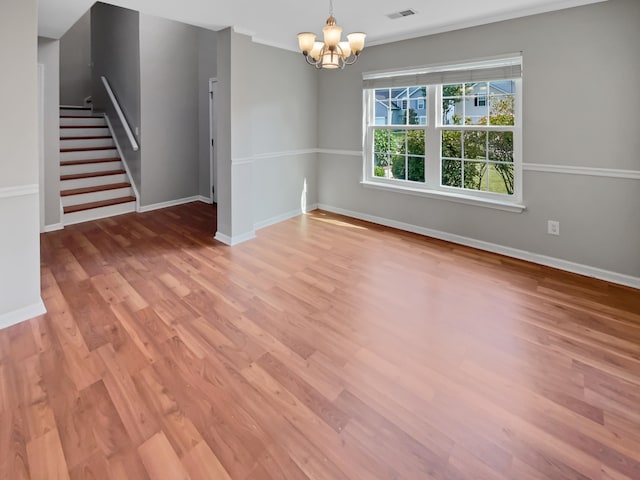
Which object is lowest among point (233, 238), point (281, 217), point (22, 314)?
point (22, 314)

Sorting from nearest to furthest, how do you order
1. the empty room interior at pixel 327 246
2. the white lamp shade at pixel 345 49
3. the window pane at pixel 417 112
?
the empty room interior at pixel 327 246 → the white lamp shade at pixel 345 49 → the window pane at pixel 417 112

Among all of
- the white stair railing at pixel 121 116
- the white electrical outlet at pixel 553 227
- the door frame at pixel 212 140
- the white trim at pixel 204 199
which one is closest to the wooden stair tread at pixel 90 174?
the white stair railing at pixel 121 116

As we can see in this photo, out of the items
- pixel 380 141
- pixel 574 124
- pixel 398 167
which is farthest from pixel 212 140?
pixel 574 124

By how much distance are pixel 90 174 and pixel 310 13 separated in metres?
4.24

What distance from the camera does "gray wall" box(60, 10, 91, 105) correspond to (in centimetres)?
773

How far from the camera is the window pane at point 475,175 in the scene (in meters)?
4.22

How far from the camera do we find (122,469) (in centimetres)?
150

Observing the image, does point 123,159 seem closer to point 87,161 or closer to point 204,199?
point 87,161

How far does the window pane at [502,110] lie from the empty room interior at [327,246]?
22mm

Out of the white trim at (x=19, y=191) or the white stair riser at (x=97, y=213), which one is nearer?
the white trim at (x=19, y=191)

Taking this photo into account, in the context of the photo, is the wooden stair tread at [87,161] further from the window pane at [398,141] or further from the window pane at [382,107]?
the window pane at [398,141]

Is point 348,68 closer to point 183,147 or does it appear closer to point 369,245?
point 369,245

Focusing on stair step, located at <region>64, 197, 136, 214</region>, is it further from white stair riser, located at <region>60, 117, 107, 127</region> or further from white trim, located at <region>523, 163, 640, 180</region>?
white trim, located at <region>523, 163, 640, 180</region>

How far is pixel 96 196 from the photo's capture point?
18.1ft
